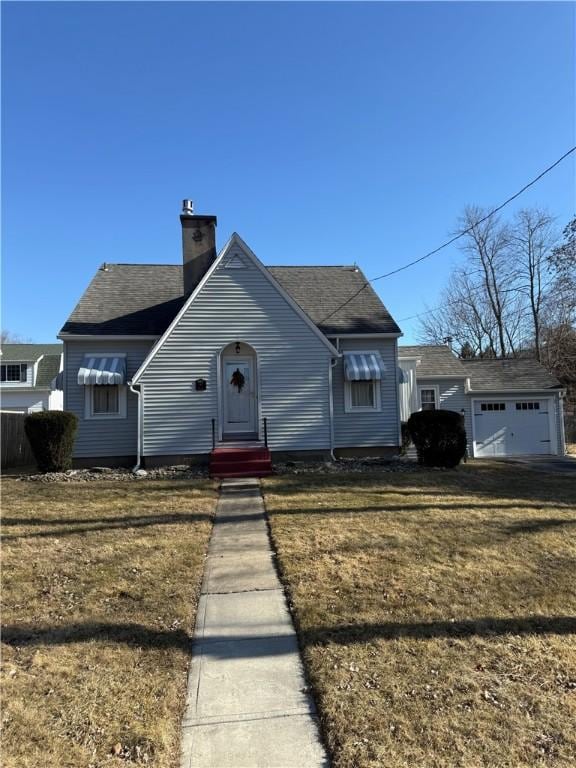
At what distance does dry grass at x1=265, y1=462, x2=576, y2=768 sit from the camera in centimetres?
267

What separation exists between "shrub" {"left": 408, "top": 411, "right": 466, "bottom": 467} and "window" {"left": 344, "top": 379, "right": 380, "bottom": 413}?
2.36m

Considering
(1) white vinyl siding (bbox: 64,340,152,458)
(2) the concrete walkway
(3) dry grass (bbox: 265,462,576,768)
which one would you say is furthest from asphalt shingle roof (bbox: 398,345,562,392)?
(2) the concrete walkway

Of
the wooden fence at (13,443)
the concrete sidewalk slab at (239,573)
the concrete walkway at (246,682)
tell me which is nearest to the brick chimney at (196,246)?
the wooden fence at (13,443)

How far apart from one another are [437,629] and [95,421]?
40.2 ft

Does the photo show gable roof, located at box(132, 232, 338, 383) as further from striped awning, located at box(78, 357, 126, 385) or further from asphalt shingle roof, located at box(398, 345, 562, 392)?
asphalt shingle roof, located at box(398, 345, 562, 392)

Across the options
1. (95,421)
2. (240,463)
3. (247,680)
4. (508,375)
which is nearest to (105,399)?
(95,421)

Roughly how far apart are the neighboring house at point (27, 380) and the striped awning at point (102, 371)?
54.8 ft

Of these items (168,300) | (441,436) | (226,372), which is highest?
(168,300)

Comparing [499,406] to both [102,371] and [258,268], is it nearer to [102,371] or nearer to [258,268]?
[258,268]

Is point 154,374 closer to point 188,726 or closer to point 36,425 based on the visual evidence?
point 36,425

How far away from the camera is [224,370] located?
1393 cm

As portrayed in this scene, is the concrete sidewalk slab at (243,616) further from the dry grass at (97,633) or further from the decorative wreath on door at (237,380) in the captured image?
the decorative wreath on door at (237,380)

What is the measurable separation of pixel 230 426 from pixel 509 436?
46.2 feet

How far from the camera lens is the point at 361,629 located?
154 inches
